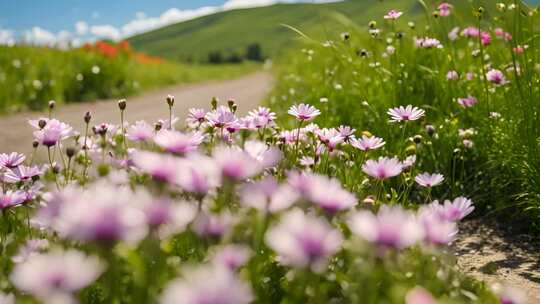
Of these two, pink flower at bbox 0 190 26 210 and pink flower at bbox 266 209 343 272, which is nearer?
pink flower at bbox 266 209 343 272

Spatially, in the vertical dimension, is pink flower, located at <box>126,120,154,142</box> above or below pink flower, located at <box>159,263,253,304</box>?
below

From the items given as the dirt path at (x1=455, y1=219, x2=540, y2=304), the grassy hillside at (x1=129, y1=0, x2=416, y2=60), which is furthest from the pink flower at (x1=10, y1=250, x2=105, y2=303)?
the grassy hillside at (x1=129, y1=0, x2=416, y2=60)

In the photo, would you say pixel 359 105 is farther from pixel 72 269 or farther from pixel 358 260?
pixel 72 269

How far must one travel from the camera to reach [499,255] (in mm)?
2445

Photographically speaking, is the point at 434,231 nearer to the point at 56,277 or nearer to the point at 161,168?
the point at 161,168

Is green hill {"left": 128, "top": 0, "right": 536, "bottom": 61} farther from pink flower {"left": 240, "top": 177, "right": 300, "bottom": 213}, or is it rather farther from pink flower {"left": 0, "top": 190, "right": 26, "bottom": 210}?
pink flower {"left": 240, "top": 177, "right": 300, "bottom": 213}

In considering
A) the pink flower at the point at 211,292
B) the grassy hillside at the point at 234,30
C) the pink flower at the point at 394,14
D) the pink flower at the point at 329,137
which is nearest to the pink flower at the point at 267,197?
the pink flower at the point at 211,292

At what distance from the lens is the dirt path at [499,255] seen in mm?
2145

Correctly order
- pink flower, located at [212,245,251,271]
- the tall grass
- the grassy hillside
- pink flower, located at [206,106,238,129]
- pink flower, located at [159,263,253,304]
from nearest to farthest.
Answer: pink flower, located at [159,263,253,304] < pink flower, located at [212,245,251,271] < pink flower, located at [206,106,238,129] < the tall grass < the grassy hillside

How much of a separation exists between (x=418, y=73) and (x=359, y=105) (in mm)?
432

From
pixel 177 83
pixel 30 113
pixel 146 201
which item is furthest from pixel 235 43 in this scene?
pixel 146 201

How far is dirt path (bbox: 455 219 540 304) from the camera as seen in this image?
2.14 m

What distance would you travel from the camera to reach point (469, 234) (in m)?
2.70

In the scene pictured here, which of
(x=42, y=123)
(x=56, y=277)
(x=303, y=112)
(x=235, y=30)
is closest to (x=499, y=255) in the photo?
(x=303, y=112)
